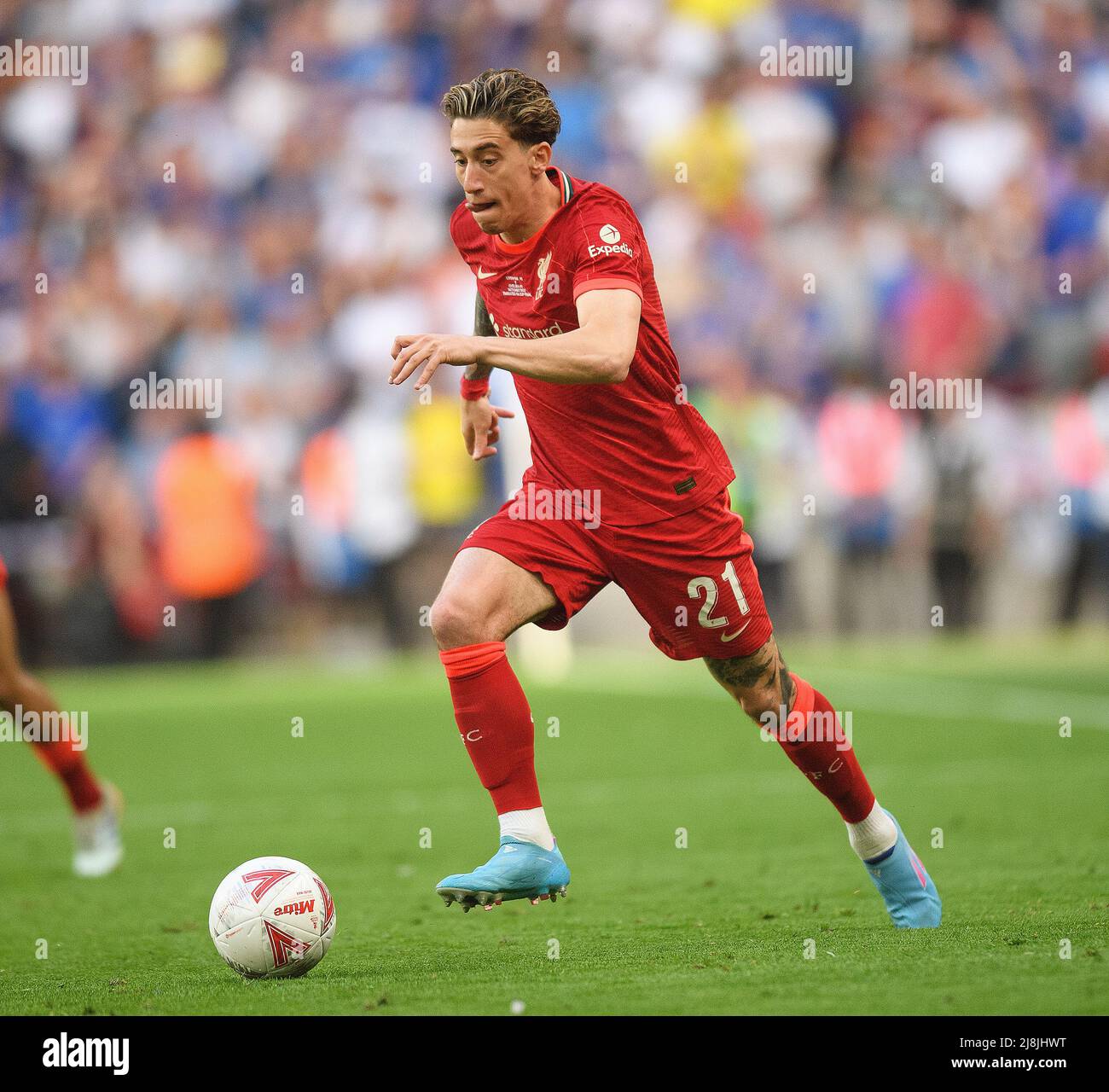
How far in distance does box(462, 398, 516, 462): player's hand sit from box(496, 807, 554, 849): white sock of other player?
1396mm

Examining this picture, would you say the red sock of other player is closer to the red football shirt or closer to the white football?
the white football

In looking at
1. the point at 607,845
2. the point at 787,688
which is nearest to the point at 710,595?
the point at 787,688

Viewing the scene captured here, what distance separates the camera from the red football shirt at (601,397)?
5727 millimetres

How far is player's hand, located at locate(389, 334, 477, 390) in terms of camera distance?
488cm

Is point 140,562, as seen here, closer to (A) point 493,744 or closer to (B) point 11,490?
(B) point 11,490

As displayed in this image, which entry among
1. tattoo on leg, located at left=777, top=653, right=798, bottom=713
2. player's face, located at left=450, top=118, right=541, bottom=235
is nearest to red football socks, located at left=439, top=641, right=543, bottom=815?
tattoo on leg, located at left=777, top=653, right=798, bottom=713

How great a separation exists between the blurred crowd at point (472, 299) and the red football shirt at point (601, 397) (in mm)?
10443

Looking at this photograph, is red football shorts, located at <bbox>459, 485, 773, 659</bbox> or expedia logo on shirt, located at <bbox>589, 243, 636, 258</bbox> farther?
red football shorts, located at <bbox>459, 485, 773, 659</bbox>

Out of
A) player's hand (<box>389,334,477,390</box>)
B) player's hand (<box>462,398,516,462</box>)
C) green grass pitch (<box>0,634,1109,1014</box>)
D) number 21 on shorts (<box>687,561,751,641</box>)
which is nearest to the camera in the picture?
player's hand (<box>389,334,477,390</box>)

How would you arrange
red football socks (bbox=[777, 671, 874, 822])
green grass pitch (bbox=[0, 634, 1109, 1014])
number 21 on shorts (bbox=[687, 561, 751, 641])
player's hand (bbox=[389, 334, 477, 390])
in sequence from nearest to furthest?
player's hand (bbox=[389, 334, 477, 390]) → green grass pitch (bbox=[0, 634, 1109, 1014]) → number 21 on shorts (bbox=[687, 561, 751, 641]) → red football socks (bbox=[777, 671, 874, 822])

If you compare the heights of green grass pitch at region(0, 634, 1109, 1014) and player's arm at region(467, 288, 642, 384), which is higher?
player's arm at region(467, 288, 642, 384)

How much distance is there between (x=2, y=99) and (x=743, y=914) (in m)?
16.7

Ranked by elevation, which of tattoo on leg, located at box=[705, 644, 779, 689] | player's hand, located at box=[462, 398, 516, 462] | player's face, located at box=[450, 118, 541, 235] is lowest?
tattoo on leg, located at box=[705, 644, 779, 689]
